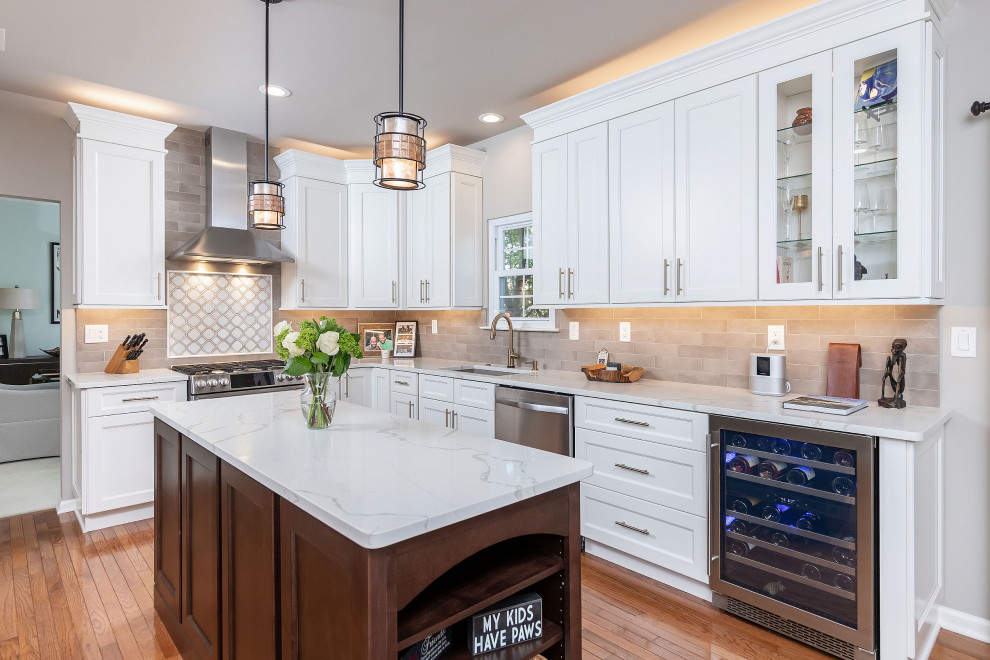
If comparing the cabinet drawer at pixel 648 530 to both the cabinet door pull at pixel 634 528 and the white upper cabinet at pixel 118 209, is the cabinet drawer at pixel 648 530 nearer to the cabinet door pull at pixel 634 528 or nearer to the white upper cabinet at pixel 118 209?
the cabinet door pull at pixel 634 528

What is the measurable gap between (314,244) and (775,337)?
3.56 m

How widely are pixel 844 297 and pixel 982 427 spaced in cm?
76

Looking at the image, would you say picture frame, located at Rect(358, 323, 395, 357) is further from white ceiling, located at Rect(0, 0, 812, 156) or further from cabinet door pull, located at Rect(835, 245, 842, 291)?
cabinet door pull, located at Rect(835, 245, 842, 291)

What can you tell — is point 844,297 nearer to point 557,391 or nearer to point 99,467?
point 557,391

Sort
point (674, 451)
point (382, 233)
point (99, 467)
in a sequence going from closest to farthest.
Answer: point (674, 451)
point (99, 467)
point (382, 233)

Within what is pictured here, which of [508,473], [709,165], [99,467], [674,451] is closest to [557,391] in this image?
[674,451]

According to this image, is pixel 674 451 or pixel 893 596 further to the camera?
pixel 674 451

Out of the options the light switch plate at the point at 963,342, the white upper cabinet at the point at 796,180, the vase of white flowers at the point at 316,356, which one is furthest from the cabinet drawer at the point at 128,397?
the light switch plate at the point at 963,342

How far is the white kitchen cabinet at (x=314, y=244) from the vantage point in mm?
4555

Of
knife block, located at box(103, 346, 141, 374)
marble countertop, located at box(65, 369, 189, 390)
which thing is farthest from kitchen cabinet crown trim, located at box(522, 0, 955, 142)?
knife block, located at box(103, 346, 141, 374)

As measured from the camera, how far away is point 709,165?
9.11ft

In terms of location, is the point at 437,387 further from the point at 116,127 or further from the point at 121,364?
the point at 116,127

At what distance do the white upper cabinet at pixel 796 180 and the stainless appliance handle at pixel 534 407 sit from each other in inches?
46.8

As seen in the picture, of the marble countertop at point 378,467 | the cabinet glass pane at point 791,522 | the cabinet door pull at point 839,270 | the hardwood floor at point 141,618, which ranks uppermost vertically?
the cabinet door pull at point 839,270
